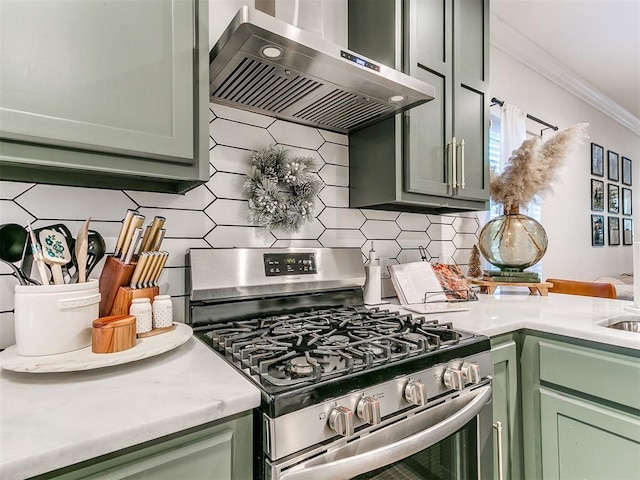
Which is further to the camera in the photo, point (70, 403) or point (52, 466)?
point (70, 403)

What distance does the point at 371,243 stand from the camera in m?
1.81

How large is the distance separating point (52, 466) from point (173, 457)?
0.18m

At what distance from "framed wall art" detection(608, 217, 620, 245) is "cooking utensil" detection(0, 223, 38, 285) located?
5.25 meters

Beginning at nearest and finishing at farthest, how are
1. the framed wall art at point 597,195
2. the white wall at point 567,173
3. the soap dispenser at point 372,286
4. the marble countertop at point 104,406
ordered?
the marble countertop at point 104,406, the soap dispenser at point 372,286, the white wall at point 567,173, the framed wall art at point 597,195

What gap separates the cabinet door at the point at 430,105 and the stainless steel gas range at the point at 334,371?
55 cm

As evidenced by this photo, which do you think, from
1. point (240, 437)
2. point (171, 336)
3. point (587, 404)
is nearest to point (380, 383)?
point (240, 437)

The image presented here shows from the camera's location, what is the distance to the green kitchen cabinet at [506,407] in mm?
1237

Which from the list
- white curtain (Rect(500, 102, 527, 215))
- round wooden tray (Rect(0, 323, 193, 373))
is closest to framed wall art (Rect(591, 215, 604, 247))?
white curtain (Rect(500, 102, 527, 215))

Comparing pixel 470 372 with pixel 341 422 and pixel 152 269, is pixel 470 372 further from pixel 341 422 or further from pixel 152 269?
pixel 152 269

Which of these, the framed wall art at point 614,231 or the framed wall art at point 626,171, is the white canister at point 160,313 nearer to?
the framed wall art at point 614,231

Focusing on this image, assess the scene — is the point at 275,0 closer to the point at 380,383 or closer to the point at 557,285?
the point at 380,383

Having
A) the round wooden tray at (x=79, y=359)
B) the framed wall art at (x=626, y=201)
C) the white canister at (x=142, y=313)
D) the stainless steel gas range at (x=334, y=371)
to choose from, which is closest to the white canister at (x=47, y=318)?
the round wooden tray at (x=79, y=359)

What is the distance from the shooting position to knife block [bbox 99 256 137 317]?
993 mm

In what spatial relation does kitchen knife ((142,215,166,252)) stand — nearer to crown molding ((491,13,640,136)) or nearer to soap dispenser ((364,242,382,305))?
soap dispenser ((364,242,382,305))
